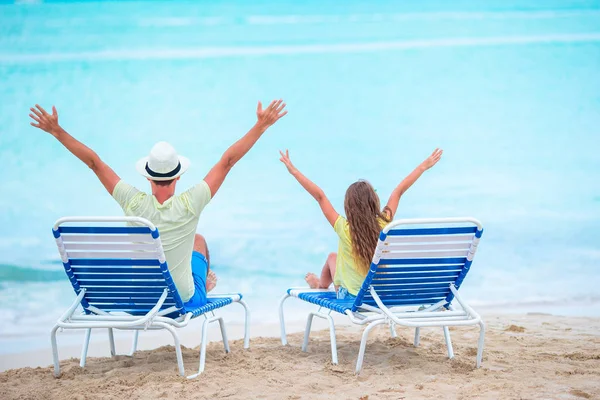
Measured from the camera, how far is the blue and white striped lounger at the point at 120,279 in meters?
3.95

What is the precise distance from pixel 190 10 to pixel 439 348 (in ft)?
45.8

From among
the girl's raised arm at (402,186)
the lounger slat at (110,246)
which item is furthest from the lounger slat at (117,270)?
the girl's raised arm at (402,186)

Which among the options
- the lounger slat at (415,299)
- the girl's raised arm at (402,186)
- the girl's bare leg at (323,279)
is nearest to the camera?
the lounger slat at (415,299)

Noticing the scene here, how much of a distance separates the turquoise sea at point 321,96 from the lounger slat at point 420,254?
30.0 ft

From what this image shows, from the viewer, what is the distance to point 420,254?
4.12m

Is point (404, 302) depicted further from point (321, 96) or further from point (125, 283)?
point (321, 96)

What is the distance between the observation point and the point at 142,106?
56.3 feet

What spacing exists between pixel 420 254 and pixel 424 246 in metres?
0.05

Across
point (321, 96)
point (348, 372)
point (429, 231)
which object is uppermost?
point (321, 96)

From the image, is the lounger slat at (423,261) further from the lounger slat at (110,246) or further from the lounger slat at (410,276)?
the lounger slat at (110,246)

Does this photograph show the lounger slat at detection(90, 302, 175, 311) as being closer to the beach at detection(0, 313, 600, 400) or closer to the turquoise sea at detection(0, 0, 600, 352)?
the beach at detection(0, 313, 600, 400)

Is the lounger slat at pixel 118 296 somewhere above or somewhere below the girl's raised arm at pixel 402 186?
below

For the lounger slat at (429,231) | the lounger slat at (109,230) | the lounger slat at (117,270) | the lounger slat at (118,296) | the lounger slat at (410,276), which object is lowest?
the lounger slat at (118,296)

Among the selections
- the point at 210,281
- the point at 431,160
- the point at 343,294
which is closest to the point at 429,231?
the point at 343,294
